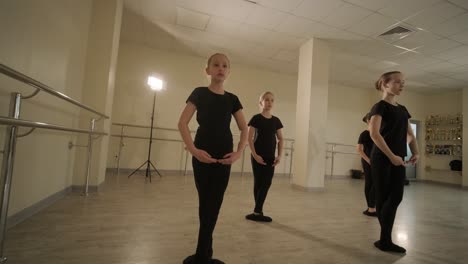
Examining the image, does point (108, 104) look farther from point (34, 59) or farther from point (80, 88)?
point (34, 59)

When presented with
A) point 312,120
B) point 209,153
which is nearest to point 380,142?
point 209,153

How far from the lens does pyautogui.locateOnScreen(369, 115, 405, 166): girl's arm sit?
1.59 meters

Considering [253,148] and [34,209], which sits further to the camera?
[253,148]

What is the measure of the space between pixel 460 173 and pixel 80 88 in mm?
9616

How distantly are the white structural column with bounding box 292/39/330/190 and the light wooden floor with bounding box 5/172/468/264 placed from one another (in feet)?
4.62

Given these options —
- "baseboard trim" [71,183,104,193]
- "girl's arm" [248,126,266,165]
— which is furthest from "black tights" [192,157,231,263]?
"baseboard trim" [71,183,104,193]

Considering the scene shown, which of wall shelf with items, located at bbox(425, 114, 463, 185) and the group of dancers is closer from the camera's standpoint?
the group of dancers

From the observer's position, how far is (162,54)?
5.66 m

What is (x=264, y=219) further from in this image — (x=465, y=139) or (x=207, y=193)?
(x=465, y=139)

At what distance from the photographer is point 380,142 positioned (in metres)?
1.61

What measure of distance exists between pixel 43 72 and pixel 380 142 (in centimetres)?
271

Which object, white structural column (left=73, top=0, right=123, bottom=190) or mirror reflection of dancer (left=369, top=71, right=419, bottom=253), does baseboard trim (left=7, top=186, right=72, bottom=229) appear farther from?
mirror reflection of dancer (left=369, top=71, right=419, bottom=253)

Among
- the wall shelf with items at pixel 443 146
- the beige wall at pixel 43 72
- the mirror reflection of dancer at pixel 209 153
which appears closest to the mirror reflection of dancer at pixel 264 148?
the mirror reflection of dancer at pixel 209 153

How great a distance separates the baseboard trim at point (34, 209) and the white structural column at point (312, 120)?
3.65 meters
